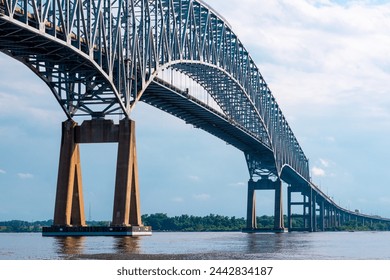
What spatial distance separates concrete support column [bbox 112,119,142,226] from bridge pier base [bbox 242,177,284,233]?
7601cm

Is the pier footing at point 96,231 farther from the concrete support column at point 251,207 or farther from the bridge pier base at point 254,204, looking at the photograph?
the concrete support column at point 251,207

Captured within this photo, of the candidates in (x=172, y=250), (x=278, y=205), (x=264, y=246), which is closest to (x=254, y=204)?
(x=278, y=205)

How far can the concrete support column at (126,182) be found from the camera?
75.2 meters

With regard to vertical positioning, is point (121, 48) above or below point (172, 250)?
above

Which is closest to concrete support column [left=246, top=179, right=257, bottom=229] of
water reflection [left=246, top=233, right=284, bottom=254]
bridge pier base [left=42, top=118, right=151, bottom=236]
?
water reflection [left=246, top=233, right=284, bottom=254]

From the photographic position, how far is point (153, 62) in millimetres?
89562

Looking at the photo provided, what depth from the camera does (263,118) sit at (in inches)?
5960

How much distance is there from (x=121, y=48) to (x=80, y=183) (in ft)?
41.2

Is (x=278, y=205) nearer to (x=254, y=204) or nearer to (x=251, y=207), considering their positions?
(x=254, y=204)

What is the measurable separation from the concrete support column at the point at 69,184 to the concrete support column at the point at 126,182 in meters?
4.39

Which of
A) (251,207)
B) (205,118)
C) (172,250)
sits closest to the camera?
(172,250)

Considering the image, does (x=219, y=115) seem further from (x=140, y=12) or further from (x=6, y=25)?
(x=6, y=25)
